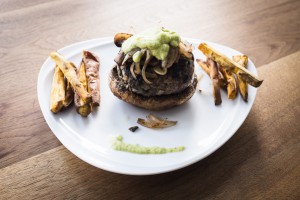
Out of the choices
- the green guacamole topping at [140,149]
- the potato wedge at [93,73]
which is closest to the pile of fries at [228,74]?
the green guacamole topping at [140,149]

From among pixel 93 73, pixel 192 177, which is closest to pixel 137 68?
pixel 93 73

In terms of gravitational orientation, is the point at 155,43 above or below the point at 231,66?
above

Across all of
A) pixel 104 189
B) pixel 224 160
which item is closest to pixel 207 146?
pixel 224 160

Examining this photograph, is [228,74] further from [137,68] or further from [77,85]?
[77,85]

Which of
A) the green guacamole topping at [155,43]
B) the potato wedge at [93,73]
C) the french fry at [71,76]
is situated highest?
the green guacamole topping at [155,43]

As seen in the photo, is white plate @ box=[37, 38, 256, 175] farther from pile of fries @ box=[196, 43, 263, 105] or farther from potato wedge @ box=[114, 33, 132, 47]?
potato wedge @ box=[114, 33, 132, 47]

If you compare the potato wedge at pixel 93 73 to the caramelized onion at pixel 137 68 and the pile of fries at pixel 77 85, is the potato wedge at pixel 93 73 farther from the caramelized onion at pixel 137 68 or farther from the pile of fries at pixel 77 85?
the caramelized onion at pixel 137 68

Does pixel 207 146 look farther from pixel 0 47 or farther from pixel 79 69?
pixel 0 47
